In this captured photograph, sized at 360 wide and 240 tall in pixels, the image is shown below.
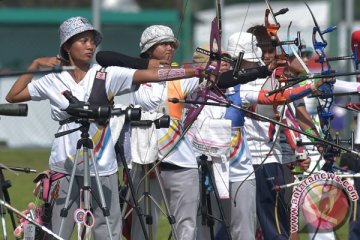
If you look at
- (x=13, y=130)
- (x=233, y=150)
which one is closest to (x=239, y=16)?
(x=13, y=130)

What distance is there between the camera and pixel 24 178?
722 inches

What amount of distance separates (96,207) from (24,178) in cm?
1055

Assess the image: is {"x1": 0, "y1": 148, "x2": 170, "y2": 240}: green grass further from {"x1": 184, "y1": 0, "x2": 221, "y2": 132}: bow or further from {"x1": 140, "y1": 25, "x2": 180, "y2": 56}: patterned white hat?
{"x1": 184, "y1": 0, "x2": 221, "y2": 132}: bow

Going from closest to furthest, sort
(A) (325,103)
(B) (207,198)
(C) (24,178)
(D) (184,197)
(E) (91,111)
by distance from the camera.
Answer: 1. (E) (91,111)
2. (D) (184,197)
3. (A) (325,103)
4. (B) (207,198)
5. (C) (24,178)

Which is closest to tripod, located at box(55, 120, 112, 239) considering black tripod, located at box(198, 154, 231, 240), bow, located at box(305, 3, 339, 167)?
black tripod, located at box(198, 154, 231, 240)

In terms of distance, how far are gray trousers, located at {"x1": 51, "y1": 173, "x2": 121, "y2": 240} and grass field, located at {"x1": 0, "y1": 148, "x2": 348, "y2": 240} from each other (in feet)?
1.87

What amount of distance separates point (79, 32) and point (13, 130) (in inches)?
690

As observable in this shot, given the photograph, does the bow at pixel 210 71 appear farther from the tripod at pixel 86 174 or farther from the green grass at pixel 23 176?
the green grass at pixel 23 176

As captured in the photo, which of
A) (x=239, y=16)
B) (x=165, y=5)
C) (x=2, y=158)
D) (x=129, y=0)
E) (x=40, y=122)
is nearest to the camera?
(x=2, y=158)

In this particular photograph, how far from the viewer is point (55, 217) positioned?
804 centimetres

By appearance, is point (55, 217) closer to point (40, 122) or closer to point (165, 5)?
point (40, 122)

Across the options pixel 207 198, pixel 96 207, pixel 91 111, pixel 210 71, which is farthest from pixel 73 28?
pixel 207 198

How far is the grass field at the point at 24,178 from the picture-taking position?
11844 mm

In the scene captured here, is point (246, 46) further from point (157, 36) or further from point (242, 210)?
point (242, 210)
